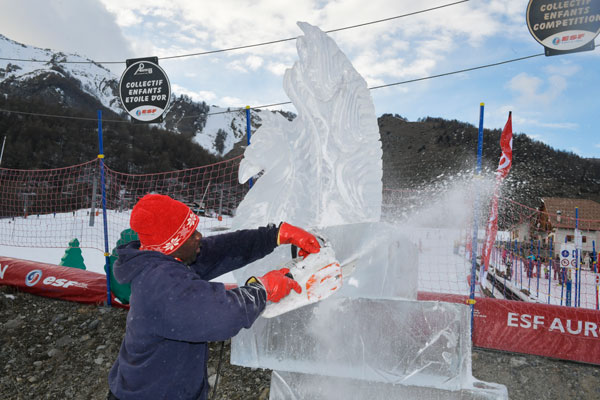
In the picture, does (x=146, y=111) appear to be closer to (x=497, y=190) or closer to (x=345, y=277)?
(x=345, y=277)

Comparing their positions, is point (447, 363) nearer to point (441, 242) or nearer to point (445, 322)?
point (445, 322)

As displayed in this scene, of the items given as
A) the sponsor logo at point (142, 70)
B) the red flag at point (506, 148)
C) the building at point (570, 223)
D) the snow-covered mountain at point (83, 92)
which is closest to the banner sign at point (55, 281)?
the sponsor logo at point (142, 70)

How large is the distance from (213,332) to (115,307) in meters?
3.65

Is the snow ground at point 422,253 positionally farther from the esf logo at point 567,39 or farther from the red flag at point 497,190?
the esf logo at point 567,39

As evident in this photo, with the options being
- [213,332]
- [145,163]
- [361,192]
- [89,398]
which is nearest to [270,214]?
[361,192]

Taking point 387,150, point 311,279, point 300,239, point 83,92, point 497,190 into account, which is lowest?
point 311,279

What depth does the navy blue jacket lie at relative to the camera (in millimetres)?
1150

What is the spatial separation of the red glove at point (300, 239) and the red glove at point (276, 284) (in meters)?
0.25

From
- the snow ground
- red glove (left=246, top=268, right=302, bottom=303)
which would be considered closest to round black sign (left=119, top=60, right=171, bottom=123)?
the snow ground

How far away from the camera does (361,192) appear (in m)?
2.06

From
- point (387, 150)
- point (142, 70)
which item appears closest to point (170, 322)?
point (142, 70)

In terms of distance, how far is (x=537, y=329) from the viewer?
11.5ft

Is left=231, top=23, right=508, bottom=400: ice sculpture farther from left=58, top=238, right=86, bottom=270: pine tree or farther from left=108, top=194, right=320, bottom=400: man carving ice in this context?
left=58, top=238, right=86, bottom=270: pine tree

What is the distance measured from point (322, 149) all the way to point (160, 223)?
105 cm
